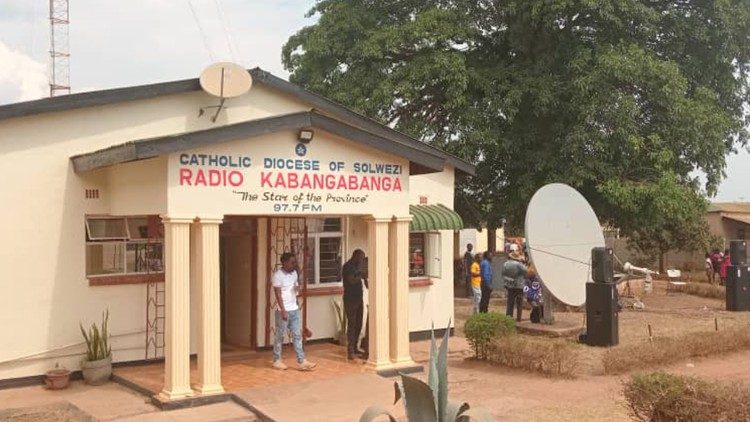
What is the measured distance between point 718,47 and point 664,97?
3219mm

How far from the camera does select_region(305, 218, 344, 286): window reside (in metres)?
13.0

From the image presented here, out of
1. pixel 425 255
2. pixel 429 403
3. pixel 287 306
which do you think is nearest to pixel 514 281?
pixel 425 255

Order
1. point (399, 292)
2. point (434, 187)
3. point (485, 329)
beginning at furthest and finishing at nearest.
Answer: point (434, 187)
point (485, 329)
point (399, 292)

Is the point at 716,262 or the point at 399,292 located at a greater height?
the point at 399,292

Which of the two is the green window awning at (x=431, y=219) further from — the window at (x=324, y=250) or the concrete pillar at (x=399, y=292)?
the concrete pillar at (x=399, y=292)

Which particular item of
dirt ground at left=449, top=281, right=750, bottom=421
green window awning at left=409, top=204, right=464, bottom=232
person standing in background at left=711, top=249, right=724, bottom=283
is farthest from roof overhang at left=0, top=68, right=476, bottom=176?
person standing in background at left=711, top=249, right=724, bottom=283

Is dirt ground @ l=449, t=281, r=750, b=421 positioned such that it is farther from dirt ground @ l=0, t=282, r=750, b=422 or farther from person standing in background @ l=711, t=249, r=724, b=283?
person standing in background @ l=711, t=249, r=724, b=283

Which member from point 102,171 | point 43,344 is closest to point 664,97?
point 102,171

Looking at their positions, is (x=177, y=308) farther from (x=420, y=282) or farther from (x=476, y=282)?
(x=476, y=282)

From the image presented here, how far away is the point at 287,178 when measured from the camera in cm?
984

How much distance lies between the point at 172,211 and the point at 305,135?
2052 millimetres

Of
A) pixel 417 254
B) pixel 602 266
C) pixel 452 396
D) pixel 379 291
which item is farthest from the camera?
pixel 417 254

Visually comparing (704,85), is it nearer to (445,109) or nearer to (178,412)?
(445,109)

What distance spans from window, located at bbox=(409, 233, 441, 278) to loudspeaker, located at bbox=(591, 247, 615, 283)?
2898 millimetres
